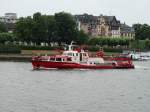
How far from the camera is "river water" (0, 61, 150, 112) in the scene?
4459 centimetres

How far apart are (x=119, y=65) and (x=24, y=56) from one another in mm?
29965

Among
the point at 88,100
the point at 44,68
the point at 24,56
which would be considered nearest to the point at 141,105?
the point at 88,100

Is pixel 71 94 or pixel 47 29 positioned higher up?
pixel 47 29

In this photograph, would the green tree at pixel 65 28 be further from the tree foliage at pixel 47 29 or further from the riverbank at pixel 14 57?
the riverbank at pixel 14 57

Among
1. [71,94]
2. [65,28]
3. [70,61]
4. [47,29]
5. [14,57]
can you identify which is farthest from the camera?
[65,28]

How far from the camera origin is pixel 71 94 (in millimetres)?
52719

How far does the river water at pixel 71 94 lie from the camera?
4459 centimetres

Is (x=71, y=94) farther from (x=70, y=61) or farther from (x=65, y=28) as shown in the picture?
(x=65, y=28)

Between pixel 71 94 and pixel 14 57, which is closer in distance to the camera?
pixel 71 94

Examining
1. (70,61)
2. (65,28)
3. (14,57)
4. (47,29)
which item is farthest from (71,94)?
(65,28)

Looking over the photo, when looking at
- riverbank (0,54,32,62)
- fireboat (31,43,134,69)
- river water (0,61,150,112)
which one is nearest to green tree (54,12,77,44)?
riverbank (0,54,32,62)

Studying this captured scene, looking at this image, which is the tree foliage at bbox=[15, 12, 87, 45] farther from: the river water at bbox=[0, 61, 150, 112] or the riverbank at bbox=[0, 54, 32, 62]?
the river water at bbox=[0, 61, 150, 112]

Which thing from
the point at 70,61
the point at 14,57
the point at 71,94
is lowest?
the point at 71,94

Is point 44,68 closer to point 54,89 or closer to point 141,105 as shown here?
point 54,89
